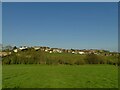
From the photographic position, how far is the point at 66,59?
2689 inches

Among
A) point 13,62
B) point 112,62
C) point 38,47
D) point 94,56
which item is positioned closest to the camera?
point 13,62

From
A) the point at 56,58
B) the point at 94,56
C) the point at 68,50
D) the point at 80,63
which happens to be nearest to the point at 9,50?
the point at 56,58

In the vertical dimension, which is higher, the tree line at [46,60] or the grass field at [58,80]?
the grass field at [58,80]

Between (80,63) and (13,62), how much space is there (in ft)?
60.3

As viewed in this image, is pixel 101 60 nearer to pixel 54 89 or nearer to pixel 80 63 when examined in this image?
pixel 80 63

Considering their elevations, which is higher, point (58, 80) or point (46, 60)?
point (58, 80)

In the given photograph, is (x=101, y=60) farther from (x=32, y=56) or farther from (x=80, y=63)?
(x=32, y=56)

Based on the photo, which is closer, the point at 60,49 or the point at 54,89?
the point at 54,89

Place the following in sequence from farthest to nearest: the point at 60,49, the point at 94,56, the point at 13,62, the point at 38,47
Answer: the point at 60,49, the point at 38,47, the point at 94,56, the point at 13,62

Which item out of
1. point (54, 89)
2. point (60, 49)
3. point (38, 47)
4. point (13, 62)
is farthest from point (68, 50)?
point (54, 89)

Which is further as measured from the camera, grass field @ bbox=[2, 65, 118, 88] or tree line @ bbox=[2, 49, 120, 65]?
tree line @ bbox=[2, 49, 120, 65]

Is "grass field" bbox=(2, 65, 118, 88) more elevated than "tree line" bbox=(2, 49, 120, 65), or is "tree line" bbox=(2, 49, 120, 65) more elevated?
"grass field" bbox=(2, 65, 118, 88)

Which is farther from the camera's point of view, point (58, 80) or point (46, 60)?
point (46, 60)

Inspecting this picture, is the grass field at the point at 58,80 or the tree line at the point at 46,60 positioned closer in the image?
the grass field at the point at 58,80
